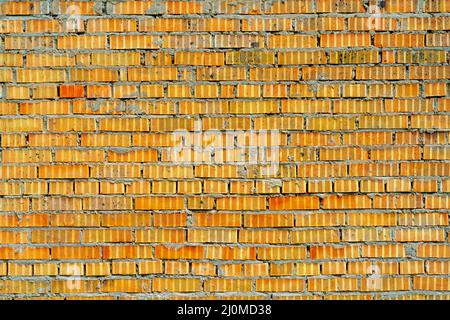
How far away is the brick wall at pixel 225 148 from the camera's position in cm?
226

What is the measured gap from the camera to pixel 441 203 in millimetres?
2268

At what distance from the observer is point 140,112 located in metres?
2.28

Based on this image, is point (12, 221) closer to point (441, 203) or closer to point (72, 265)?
point (72, 265)

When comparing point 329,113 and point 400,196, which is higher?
point 329,113

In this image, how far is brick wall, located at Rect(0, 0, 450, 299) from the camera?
2262 mm

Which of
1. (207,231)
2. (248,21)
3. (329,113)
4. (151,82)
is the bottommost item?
(207,231)

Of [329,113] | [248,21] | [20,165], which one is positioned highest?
[248,21]

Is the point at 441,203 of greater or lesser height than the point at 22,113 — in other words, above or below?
below

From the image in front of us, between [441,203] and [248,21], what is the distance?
4.29 ft

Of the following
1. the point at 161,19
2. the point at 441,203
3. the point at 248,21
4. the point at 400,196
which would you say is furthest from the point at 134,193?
the point at 441,203

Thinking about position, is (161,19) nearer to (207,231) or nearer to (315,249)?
(207,231)

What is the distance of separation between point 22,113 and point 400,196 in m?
1.92

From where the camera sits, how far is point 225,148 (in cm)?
228

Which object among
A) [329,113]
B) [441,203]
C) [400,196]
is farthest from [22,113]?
[441,203]
